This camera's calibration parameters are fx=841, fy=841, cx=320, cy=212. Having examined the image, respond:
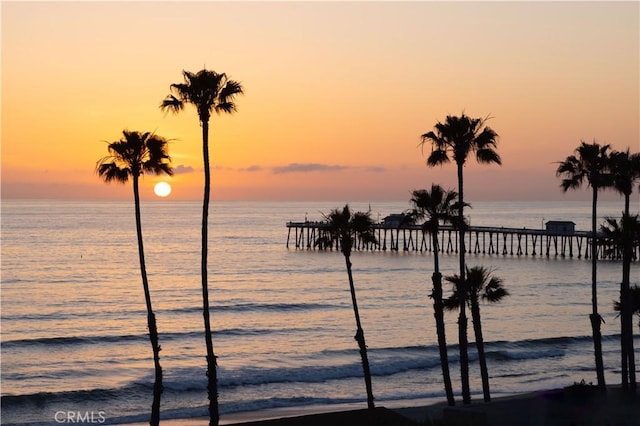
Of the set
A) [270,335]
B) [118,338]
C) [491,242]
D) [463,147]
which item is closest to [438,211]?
[463,147]

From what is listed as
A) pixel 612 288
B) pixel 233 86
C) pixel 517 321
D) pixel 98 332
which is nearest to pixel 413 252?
pixel 612 288

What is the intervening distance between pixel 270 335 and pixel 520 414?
3170 centimetres

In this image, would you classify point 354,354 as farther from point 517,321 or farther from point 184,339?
point 517,321

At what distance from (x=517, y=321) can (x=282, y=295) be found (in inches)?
979

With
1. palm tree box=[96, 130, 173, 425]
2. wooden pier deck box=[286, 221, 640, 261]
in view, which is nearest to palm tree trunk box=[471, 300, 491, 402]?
palm tree box=[96, 130, 173, 425]

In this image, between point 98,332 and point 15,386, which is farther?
point 98,332

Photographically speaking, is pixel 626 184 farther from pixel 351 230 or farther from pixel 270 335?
pixel 270 335

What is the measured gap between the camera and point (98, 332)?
56.0 m

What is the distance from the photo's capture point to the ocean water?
1500 inches

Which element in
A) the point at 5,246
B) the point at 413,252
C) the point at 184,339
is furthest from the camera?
the point at 5,246

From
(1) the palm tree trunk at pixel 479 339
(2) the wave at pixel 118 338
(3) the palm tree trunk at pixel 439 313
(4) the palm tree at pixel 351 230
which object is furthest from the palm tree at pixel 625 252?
(2) the wave at pixel 118 338

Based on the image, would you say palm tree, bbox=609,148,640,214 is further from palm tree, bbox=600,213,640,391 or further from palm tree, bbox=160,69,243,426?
palm tree, bbox=160,69,243,426

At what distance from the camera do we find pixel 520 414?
24.8 metres

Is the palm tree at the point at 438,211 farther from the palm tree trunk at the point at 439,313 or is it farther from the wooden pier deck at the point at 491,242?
the wooden pier deck at the point at 491,242
